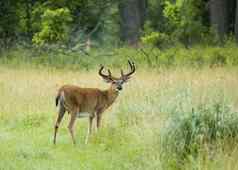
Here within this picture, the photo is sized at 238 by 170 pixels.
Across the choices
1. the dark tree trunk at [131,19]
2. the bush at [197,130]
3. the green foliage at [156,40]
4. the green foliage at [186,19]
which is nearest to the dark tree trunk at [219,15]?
the green foliage at [186,19]

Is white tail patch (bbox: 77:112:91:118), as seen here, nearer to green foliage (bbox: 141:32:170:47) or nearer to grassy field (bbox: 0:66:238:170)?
grassy field (bbox: 0:66:238:170)

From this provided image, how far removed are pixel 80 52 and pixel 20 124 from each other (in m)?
10.4

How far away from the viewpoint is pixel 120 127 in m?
13.4

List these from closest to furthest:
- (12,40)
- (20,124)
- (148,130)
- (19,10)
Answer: (148,130) < (20,124) < (12,40) < (19,10)

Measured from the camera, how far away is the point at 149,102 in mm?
14531

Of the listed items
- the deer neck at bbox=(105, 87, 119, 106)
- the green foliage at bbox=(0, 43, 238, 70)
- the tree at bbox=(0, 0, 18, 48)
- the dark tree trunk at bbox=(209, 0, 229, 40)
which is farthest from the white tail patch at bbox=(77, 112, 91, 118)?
the dark tree trunk at bbox=(209, 0, 229, 40)

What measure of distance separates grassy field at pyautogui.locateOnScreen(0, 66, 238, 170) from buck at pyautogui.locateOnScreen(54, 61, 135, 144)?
334mm

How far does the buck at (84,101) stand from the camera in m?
12.9

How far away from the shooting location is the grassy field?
10656 millimetres

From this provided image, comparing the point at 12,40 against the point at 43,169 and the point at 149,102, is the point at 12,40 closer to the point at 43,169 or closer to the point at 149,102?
the point at 149,102

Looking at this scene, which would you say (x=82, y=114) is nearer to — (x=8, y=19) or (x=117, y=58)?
(x=117, y=58)

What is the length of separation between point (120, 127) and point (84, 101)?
2.79 ft

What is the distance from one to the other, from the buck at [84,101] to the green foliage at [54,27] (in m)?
11.7

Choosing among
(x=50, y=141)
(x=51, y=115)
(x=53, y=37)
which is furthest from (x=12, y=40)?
(x=50, y=141)
